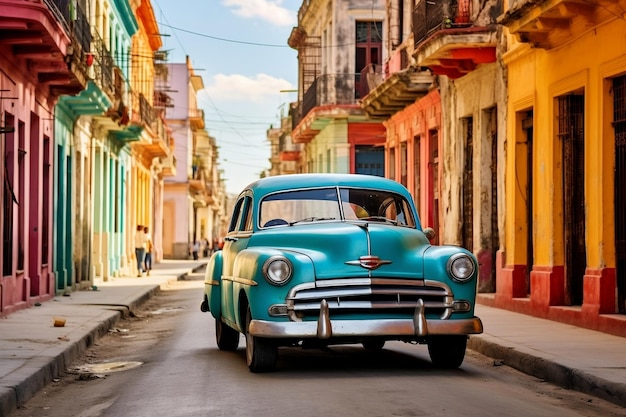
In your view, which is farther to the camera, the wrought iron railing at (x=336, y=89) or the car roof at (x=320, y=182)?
the wrought iron railing at (x=336, y=89)

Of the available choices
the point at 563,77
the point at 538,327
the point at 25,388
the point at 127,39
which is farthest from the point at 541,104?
the point at 127,39

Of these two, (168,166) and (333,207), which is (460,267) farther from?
(168,166)

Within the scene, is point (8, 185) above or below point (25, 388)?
above

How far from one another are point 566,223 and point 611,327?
9.68 feet

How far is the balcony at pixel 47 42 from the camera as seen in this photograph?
15898mm

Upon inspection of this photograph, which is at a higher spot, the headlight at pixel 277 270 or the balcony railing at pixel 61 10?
the balcony railing at pixel 61 10

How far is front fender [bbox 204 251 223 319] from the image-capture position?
12242mm

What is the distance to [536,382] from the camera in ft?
33.8

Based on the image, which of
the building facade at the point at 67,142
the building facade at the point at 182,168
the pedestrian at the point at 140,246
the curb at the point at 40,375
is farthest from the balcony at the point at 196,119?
the curb at the point at 40,375

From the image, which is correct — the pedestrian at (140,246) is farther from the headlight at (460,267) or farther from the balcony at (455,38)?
the headlight at (460,267)

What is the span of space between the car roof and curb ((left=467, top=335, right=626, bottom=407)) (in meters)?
1.77

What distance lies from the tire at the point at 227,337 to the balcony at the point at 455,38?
29.2 ft

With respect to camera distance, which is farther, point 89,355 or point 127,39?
point 127,39

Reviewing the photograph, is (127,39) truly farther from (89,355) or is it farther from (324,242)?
(324,242)
